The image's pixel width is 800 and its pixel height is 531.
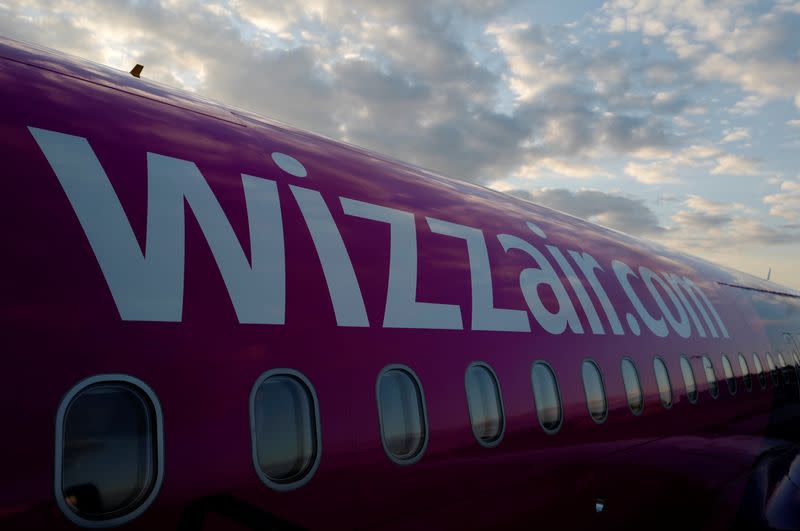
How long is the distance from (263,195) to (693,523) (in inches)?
276

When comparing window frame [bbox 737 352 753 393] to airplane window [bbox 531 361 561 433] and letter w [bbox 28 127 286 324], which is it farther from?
letter w [bbox 28 127 286 324]

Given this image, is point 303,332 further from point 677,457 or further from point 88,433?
point 677,457

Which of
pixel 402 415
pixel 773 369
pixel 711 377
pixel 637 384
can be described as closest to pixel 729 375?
pixel 711 377

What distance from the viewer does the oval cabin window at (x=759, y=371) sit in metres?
12.0

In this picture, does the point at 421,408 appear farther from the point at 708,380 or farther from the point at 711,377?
the point at 711,377

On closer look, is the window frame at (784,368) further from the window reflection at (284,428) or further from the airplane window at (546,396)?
the window reflection at (284,428)

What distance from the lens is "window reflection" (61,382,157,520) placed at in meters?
2.75

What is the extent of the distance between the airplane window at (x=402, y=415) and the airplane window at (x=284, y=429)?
0.61 meters

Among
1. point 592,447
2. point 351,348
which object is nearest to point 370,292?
point 351,348

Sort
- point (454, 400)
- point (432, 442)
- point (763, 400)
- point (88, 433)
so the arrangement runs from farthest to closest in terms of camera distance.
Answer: point (763, 400)
point (454, 400)
point (432, 442)
point (88, 433)

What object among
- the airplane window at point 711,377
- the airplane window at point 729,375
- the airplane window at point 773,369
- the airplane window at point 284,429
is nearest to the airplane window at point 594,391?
the airplane window at point 284,429

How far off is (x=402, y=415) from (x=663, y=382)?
505 cm

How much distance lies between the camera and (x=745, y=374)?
445 inches

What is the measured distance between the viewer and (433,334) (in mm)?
4871
